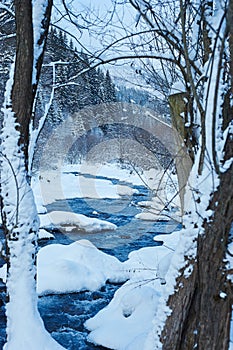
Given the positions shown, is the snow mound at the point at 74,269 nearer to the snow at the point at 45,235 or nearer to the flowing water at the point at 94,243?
the flowing water at the point at 94,243

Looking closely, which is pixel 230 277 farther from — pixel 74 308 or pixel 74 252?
pixel 74 252

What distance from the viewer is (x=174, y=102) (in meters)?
3.02

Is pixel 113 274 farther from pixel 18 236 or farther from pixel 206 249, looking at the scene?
pixel 206 249

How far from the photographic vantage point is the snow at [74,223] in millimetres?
8625

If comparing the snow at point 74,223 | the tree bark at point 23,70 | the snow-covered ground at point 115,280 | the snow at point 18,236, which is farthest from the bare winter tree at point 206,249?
the snow at point 74,223

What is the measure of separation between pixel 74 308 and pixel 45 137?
16231 millimetres

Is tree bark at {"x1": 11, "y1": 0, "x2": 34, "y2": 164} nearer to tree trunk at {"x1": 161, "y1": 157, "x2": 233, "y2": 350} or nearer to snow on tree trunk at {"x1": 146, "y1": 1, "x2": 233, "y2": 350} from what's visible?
snow on tree trunk at {"x1": 146, "y1": 1, "x2": 233, "y2": 350}

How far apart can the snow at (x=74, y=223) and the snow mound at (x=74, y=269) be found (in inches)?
70.8

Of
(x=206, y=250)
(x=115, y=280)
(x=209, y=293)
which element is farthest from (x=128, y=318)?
(x=206, y=250)

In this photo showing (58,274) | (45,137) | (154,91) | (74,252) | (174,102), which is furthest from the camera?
(45,137)

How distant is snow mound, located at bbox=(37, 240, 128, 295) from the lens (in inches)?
216

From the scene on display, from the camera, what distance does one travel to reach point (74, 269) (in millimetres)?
5793

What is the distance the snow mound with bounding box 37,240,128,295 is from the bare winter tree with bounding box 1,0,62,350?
2423 millimetres

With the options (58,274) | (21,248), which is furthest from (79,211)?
(21,248)
